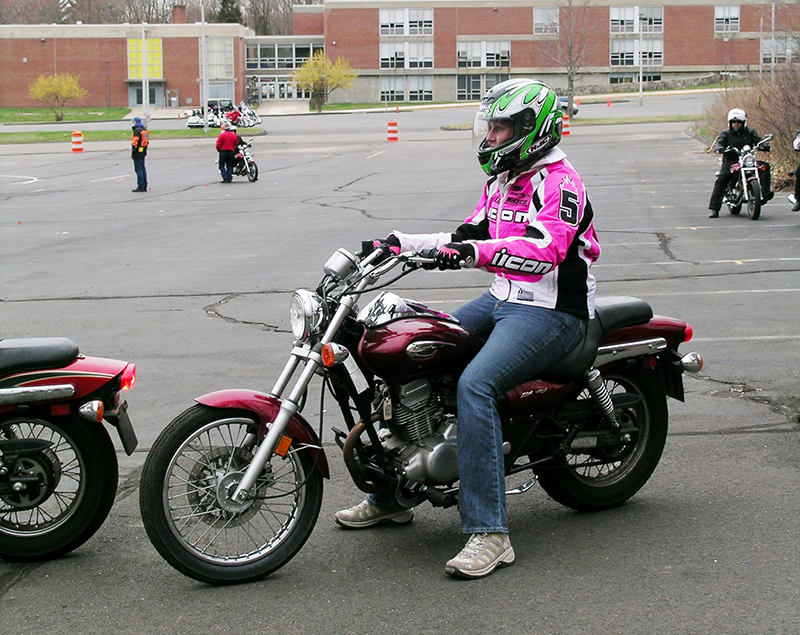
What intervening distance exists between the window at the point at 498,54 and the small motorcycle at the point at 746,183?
9319 cm

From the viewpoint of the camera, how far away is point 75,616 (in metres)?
3.82

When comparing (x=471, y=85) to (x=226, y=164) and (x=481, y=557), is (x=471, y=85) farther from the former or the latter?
(x=481, y=557)

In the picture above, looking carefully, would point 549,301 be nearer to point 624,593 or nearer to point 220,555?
point 624,593

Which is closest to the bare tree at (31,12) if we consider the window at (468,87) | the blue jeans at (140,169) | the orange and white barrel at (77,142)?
the window at (468,87)

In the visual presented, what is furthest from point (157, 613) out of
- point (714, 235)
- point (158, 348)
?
point (714, 235)

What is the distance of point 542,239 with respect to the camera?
4.18 m

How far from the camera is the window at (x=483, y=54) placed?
352ft

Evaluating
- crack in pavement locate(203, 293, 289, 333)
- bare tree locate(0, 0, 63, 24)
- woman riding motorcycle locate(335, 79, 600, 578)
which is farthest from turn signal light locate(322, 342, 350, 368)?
bare tree locate(0, 0, 63, 24)

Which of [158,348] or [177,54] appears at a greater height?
[177,54]

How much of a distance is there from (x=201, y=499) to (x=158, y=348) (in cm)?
482

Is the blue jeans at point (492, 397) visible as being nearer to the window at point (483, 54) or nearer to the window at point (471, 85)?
the window at point (471, 85)

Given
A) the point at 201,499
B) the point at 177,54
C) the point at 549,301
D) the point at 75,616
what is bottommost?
the point at 75,616

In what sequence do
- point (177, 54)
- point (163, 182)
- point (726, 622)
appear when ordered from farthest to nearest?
point (177, 54)
point (163, 182)
point (726, 622)

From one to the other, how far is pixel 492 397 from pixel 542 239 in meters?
0.69
